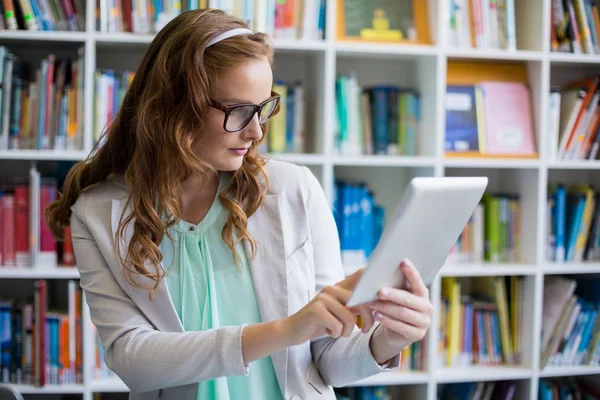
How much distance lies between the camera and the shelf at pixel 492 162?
251 cm

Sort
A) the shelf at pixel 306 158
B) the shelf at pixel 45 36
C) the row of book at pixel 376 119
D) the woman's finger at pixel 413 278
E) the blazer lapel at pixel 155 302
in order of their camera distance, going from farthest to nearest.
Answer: the row of book at pixel 376 119
the shelf at pixel 306 158
the shelf at pixel 45 36
the blazer lapel at pixel 155 302
the woman's finger at pixel 413 278

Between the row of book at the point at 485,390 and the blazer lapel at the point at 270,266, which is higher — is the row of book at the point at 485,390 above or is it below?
below

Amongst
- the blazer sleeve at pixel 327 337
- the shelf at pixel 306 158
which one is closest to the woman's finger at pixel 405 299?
the blazer sleeve at pixel 327 337

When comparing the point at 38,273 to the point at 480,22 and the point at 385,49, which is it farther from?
the point at 480,22

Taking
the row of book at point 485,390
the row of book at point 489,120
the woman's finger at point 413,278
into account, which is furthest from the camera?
the row of book at point 485,390

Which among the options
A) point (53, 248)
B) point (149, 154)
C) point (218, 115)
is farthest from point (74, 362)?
point (218, 115)

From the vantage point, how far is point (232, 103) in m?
1.28

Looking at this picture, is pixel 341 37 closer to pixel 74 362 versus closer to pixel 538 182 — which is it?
pixel 538 182

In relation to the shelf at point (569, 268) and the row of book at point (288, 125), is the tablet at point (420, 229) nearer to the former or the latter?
the row of book at point (288, 125)

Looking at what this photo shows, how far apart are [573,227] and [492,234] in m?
0.34

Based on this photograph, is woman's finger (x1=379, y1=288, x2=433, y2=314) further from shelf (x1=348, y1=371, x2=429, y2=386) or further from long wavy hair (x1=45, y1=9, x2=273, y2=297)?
shelf (x1=348, y1=371, x2=429, y2=386)

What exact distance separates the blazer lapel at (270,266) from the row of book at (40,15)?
1.33 meters

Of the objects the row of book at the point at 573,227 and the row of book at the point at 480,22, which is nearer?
the row of book at the point at 480,22

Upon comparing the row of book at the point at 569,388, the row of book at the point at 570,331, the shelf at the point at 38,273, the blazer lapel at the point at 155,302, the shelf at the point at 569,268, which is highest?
the blazer lapel at the point at 155,302
